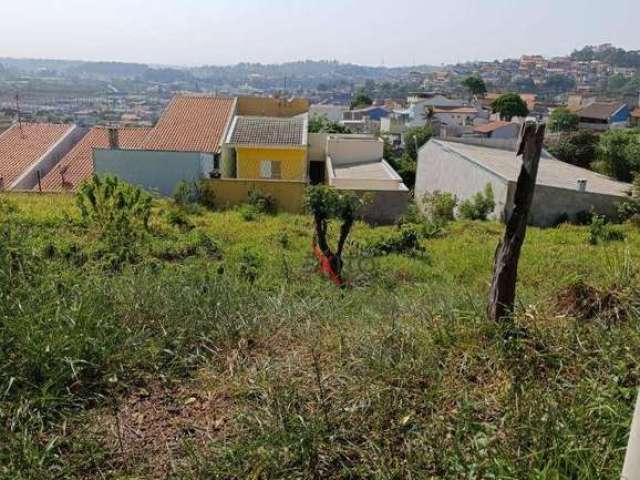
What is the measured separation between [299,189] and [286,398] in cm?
1436

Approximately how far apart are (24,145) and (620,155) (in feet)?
86.7

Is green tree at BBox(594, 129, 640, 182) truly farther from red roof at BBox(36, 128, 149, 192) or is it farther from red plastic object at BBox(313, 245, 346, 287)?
red roof at BBox(36, 128, 149, 192)

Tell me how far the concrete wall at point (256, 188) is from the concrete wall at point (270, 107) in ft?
40.2

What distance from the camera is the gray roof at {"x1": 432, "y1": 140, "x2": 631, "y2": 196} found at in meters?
17.0

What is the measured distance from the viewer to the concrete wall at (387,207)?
1659 cm

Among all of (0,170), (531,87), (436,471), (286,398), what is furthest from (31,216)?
(531,87)

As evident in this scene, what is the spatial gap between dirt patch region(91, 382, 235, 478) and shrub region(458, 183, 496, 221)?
551 inches

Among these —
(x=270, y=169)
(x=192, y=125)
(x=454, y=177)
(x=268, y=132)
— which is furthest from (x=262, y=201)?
(x=192, y=125)

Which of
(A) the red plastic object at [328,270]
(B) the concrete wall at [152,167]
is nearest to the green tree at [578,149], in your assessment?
(B) the concrete wall at [152,167]

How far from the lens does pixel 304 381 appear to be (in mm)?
3318

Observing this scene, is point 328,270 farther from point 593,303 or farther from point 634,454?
point 634,454

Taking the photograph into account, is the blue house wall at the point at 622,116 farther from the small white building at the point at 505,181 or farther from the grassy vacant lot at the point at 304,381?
the grassy vacant lot at the point at 304,381

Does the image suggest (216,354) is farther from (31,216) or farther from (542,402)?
(31,216)

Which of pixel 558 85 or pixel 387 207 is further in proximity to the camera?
pixel 558 85
